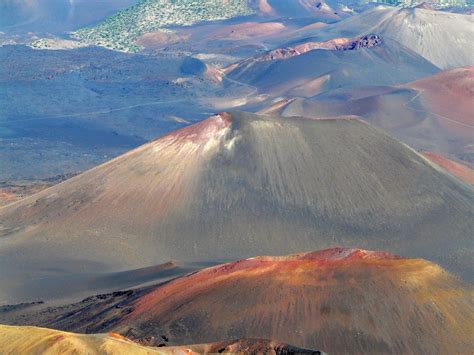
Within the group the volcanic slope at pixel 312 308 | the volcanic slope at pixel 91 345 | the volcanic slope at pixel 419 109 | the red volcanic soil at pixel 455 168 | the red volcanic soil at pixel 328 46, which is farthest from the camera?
the red volcanic soil at pixel 328 46

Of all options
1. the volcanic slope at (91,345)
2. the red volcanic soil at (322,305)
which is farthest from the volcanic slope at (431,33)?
the volcanic slope at (91,345)

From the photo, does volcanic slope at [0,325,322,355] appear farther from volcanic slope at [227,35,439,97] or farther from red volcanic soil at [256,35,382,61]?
red volcanic soil at [256,35,382,61]

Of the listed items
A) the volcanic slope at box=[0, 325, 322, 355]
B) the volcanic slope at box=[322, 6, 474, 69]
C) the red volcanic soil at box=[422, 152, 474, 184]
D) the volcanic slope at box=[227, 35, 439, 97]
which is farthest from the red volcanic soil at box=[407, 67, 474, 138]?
the volcanic slope at box=[0, 325, 322, 355]

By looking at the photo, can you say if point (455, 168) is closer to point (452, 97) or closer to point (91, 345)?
point (452, 97)

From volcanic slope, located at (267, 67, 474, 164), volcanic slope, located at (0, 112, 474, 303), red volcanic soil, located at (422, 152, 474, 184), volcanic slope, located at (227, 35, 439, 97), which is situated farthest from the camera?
volcanic slope, located at (227, 35, 439, 97)

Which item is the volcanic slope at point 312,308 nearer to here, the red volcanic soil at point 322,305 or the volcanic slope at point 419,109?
the red volcanic soil at point 322,305

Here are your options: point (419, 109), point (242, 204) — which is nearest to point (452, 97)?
point (419, 109)
